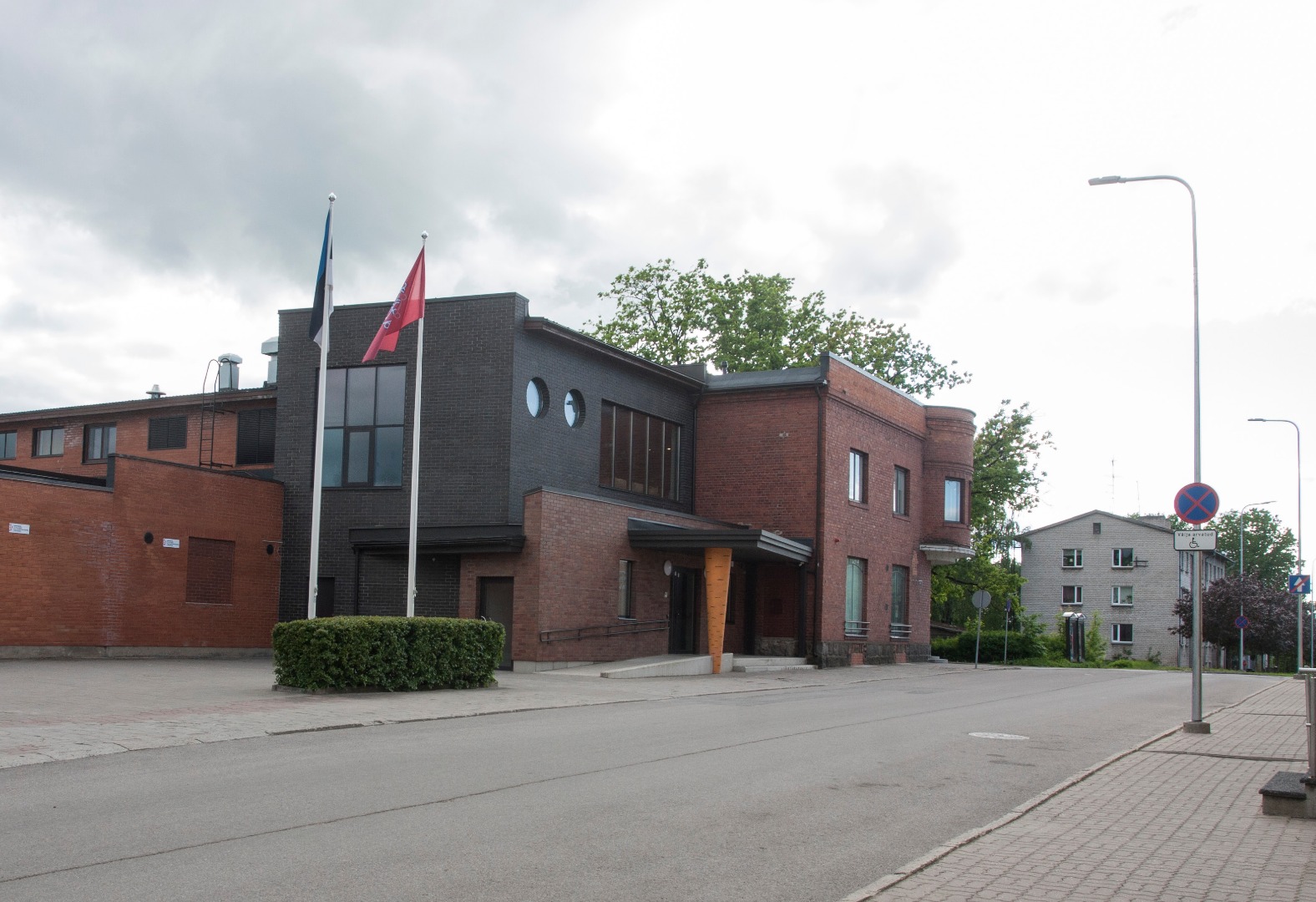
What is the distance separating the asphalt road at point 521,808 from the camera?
6285 millimetres

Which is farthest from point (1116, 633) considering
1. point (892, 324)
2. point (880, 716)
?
point (880, 716)

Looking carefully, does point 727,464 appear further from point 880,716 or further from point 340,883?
point 340,883

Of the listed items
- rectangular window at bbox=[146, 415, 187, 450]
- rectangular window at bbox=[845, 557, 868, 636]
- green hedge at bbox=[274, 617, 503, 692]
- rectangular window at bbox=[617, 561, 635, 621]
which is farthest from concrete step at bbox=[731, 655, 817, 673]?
rectangular window at bbox=[146, 415, 187, 450]

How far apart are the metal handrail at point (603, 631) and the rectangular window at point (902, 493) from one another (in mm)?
12398

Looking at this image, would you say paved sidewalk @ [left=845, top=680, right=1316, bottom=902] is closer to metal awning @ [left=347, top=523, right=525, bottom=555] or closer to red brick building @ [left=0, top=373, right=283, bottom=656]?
metal awning @ [left=347, top=523, right=525, bottom=555]

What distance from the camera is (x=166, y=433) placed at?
33812mm

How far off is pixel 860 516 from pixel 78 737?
86.2 ft

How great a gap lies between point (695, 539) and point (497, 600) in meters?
4.58

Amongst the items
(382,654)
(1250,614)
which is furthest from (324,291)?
(1250,614)

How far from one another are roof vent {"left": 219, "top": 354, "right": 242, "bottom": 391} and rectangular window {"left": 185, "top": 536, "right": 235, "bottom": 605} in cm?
936

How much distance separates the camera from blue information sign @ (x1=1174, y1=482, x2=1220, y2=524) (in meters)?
15.6

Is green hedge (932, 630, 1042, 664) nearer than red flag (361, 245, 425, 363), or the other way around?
red flag (361, 245, 425, 363)

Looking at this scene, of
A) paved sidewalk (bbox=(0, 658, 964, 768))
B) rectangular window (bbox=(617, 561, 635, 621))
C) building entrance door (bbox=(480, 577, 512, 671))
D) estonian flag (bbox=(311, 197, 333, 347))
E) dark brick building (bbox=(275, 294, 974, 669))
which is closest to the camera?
paved sidewalk (bbox=(0, 658, 964, 768))

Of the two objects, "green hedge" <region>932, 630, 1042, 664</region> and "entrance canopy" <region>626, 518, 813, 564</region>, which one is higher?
"entrance canopy" <region>626, 518, 813, 564</region>
